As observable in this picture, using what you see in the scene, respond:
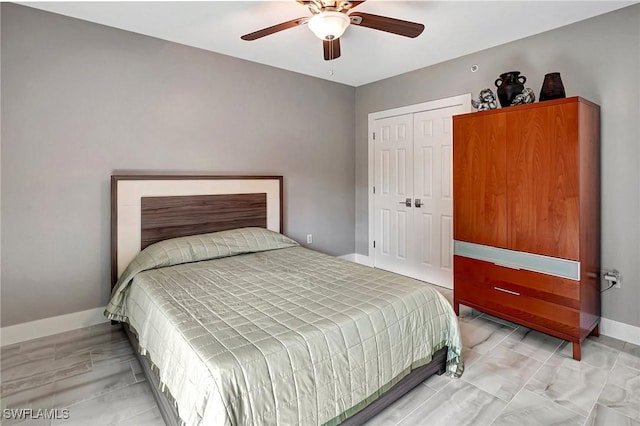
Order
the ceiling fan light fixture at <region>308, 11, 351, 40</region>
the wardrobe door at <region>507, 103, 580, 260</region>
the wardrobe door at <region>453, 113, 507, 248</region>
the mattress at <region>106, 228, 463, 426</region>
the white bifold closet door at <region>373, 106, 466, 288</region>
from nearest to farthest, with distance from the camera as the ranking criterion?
the mattress at <region>106, 228, 463, 426</region>
the ceiling fan light fixture at <region>308, 11, 351, 40</region>
the wardrobe door at <region>507, 103, 580, 260</region>
the wardrobe door at <region>453, 113, 507, 248</region>
the white bifold closet door at <region>373, 106, 466, 288</region>

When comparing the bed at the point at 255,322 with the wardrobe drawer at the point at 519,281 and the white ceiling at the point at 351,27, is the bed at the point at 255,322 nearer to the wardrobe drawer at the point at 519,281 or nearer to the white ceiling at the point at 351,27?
the wardrobe drawer at the point at 519,281

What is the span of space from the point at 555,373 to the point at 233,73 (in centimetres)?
366

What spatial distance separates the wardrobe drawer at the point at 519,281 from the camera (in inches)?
92.5

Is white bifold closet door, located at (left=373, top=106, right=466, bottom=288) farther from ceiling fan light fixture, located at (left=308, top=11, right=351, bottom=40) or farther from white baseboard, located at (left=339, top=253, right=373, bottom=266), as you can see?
ceiling fan light fixture, located at (left=308, top=11, right=351, bottom=40)

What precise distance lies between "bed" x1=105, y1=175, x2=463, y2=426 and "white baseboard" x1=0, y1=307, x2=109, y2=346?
1.07ft

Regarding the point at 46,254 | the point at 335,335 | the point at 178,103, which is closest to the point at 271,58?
the point at 178,103

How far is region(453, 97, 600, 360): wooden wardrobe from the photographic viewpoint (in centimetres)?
232

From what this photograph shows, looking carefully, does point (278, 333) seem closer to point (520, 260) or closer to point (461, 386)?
point (461, 386)

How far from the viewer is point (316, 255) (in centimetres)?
296

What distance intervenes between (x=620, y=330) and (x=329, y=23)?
303cm

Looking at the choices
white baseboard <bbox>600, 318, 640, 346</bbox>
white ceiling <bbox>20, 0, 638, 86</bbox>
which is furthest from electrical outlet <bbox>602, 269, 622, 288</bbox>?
white ceiling <bbox>20, 0, 638, 86</bbox>

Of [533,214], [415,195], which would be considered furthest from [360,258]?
[533,214]

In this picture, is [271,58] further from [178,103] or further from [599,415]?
[599,415]

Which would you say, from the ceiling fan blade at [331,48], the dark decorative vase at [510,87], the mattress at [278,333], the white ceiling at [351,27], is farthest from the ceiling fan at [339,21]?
the mattress at [278,333]
